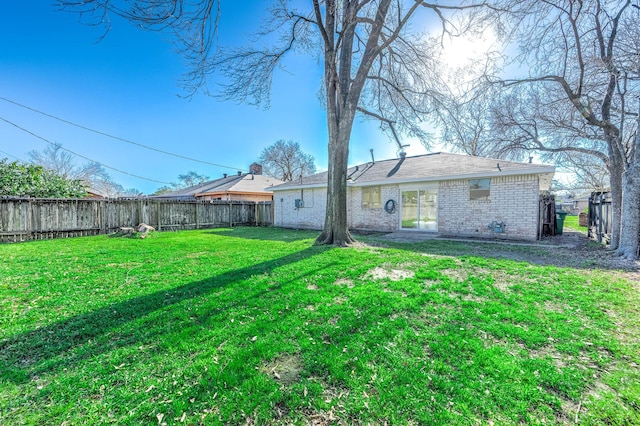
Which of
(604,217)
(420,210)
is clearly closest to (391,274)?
→ (420,210)

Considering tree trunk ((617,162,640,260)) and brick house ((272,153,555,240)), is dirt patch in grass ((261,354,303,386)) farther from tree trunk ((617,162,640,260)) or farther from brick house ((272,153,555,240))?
brick house ((272,153,555,240))

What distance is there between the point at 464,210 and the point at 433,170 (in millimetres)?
2240

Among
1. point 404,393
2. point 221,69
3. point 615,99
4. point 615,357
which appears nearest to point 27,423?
point 404,393

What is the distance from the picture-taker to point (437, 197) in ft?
37.7

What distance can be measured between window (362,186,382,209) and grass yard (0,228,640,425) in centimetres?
817

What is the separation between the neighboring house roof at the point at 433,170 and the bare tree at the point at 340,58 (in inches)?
73.9

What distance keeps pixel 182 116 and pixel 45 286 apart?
15.4 meters

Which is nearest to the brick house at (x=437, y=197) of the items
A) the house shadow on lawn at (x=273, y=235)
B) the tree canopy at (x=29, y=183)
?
the house shadow on lawn at (x=273, y=235)

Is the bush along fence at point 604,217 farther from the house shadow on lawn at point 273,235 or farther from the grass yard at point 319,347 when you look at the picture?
the house shadow on lawn at point 273,235

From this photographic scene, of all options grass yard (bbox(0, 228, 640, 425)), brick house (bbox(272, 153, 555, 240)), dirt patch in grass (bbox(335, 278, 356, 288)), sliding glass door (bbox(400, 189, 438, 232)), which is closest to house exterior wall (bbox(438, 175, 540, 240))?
brick house (bbox(272, 153, 555, 240))

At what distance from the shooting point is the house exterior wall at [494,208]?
9453 mm

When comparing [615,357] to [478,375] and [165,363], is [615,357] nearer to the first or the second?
[478,375]

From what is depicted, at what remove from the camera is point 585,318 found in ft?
10.7

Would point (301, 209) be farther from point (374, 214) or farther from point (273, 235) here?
point (374, 214)
